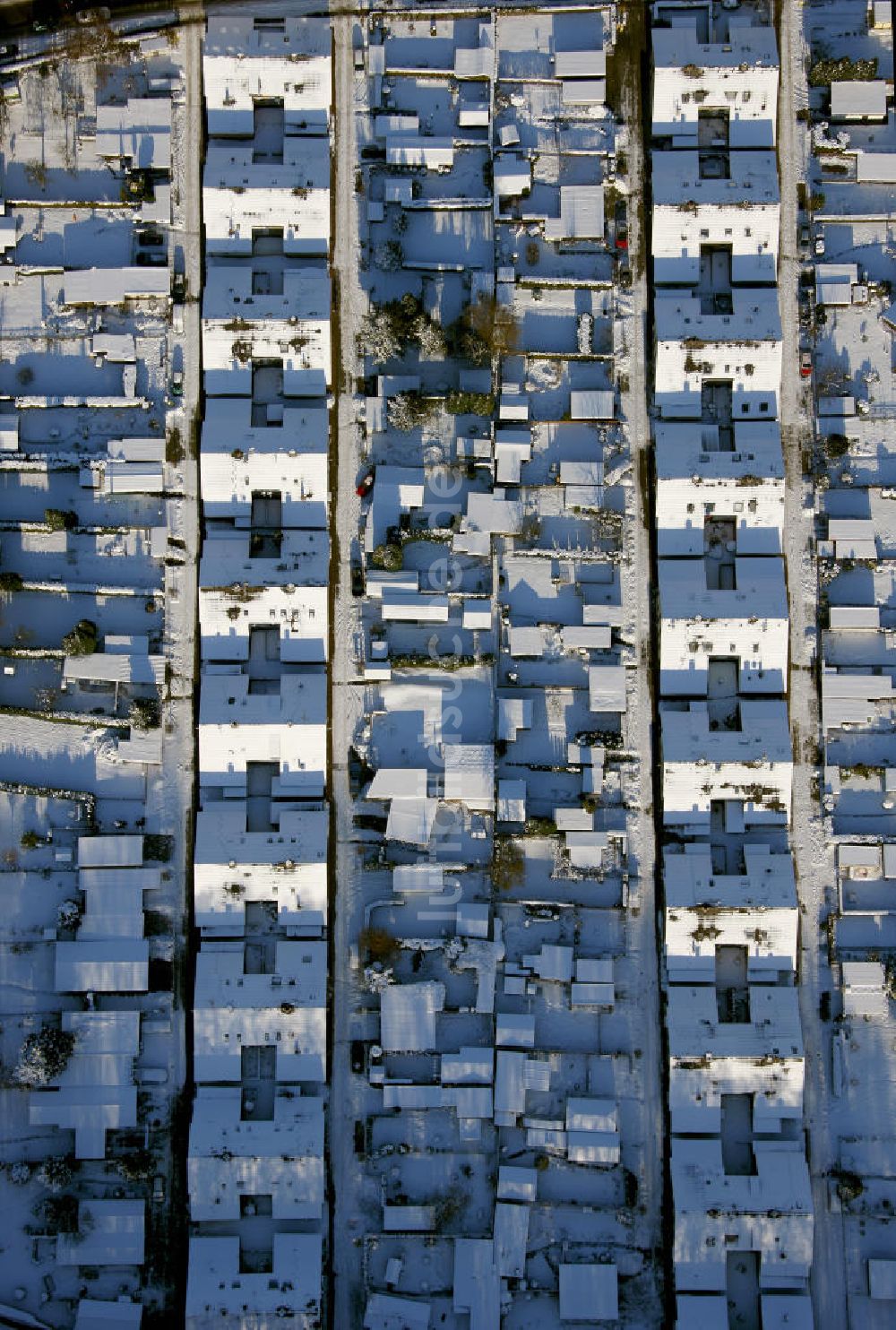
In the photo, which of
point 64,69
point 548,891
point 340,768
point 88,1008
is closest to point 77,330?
point 64,69

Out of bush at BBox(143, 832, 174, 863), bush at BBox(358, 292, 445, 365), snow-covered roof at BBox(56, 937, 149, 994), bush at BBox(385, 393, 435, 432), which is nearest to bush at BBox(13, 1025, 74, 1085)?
snow-covered roof at BBox(56, 937, 149, 994)

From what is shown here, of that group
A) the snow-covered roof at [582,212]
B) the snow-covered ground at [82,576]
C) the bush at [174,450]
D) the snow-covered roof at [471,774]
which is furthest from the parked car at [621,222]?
the snow-covered roof at [471,774]

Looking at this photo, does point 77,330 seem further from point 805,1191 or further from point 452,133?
point 805,1191

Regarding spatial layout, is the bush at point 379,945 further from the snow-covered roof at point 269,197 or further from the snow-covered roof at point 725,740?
the snow-covered roof at point 269,197

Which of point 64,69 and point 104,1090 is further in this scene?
point 64,69

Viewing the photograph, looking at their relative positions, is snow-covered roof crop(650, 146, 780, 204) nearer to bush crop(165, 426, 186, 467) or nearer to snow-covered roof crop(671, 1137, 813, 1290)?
bush crop(165, 426, 186, 467)

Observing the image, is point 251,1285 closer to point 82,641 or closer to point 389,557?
point 82,641
